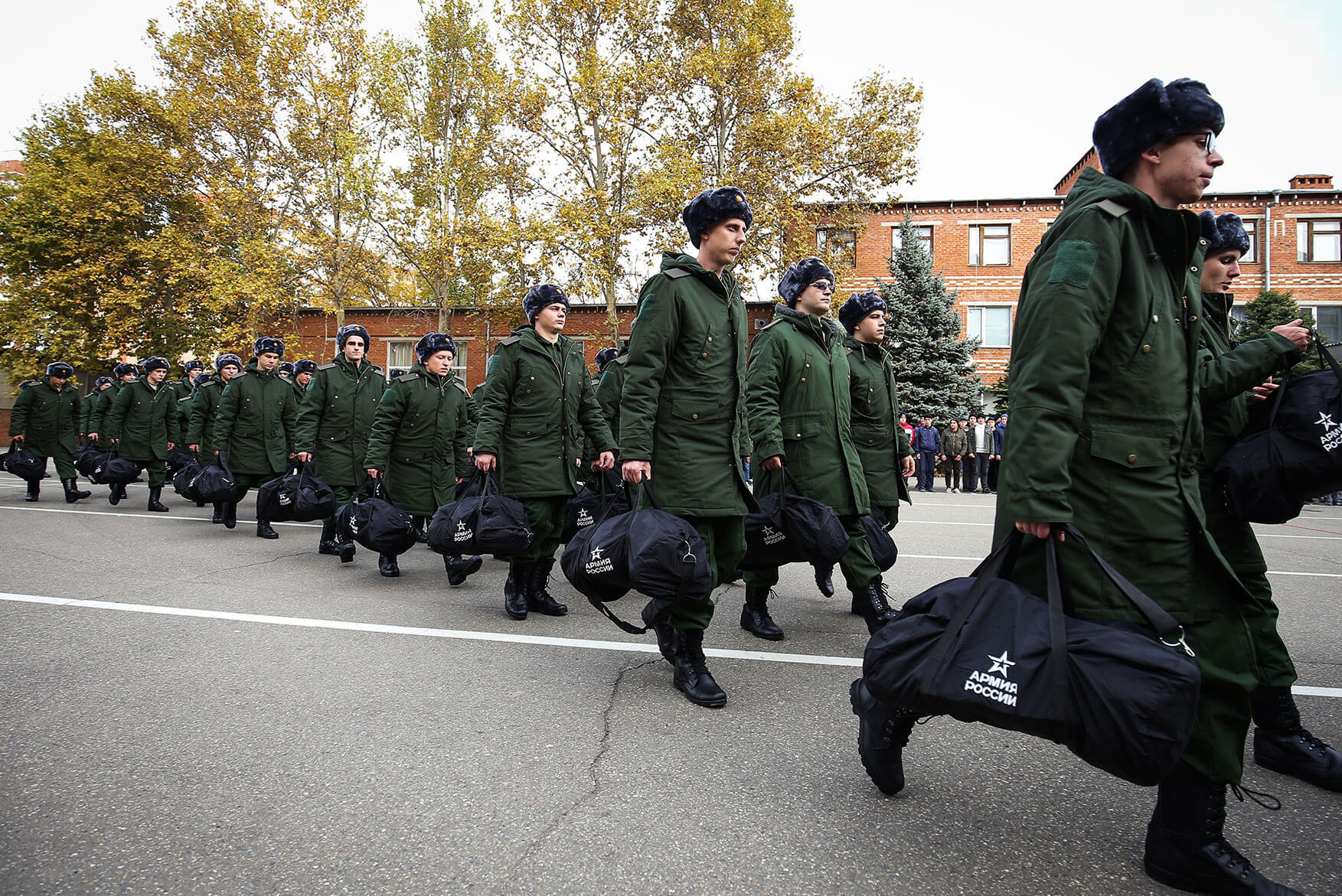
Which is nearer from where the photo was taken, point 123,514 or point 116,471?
point 123,514

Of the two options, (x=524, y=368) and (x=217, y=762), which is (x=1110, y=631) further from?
(x=524, y=368)

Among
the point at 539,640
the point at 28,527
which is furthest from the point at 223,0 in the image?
the point at 539,640

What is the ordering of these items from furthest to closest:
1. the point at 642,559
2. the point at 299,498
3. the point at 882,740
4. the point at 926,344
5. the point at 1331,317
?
1. the point at 1331,317
2. the point at 926,344
3. the point at 299,498
4. the point at 642,559
5. the point at 882,740

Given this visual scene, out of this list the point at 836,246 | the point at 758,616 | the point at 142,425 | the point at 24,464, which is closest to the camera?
the point at 758,616

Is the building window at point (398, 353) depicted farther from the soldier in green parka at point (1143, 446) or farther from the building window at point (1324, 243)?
the building window at point (1324, 243)

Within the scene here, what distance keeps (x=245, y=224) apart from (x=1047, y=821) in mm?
32950

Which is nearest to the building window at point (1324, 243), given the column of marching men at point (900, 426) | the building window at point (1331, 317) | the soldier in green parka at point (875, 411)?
the building window at point (1331, 317)

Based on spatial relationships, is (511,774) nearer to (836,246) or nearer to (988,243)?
(836,246)

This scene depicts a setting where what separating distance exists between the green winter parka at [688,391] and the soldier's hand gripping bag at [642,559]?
25cm

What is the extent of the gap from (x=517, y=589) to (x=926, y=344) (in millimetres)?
22916

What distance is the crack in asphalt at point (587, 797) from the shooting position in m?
2.18

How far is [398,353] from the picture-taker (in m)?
33.8

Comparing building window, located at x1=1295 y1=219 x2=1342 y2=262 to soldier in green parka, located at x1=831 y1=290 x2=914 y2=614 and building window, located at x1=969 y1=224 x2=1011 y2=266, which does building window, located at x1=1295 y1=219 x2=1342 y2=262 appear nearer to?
building window, located at x1=969 y1=224 x2=1011 y2=266

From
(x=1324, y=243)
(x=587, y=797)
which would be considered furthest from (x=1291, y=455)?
(x=1324, y=243)
